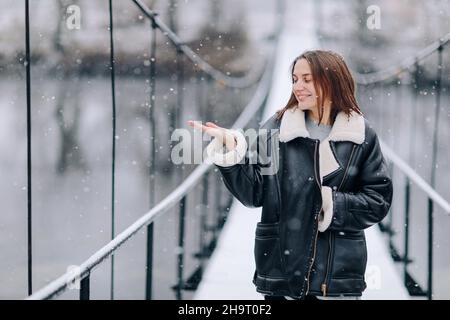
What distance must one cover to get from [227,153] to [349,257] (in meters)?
0.28

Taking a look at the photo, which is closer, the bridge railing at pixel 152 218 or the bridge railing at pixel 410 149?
the bridge railing at pixel 152 218

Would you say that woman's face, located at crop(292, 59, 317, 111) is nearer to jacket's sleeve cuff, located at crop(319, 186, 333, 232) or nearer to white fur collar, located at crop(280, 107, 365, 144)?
white fur collar, located at crop(280, 107, 365, 144)

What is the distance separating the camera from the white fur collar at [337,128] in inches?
53.6

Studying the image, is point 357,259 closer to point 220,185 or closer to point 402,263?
point 402,263

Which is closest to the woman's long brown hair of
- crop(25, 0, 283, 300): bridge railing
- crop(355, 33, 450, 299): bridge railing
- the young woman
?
the young woman

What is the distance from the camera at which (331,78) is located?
1.37m

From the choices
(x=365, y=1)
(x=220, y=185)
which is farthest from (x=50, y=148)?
(x=220, y=185)

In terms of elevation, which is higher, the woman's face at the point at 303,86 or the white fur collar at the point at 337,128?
the woman's face at the point at 303,86

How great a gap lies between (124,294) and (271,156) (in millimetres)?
17960

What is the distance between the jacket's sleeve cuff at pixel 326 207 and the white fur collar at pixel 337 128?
0.30 ft

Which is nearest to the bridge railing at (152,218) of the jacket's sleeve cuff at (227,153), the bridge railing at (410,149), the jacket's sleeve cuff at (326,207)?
the jacket's sleeve cuff at (227,153)

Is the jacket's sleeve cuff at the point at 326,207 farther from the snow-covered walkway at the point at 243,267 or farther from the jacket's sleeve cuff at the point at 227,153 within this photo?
the snow-covered walkway at the point at 243,267

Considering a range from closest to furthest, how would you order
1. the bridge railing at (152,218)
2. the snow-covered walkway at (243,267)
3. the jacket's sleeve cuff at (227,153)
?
the jacket's sleeve cuff at (227,153)
the bridge railing at (152,218)
the snow-covered walkway at (243,267)

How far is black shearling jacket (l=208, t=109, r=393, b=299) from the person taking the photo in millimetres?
1356
